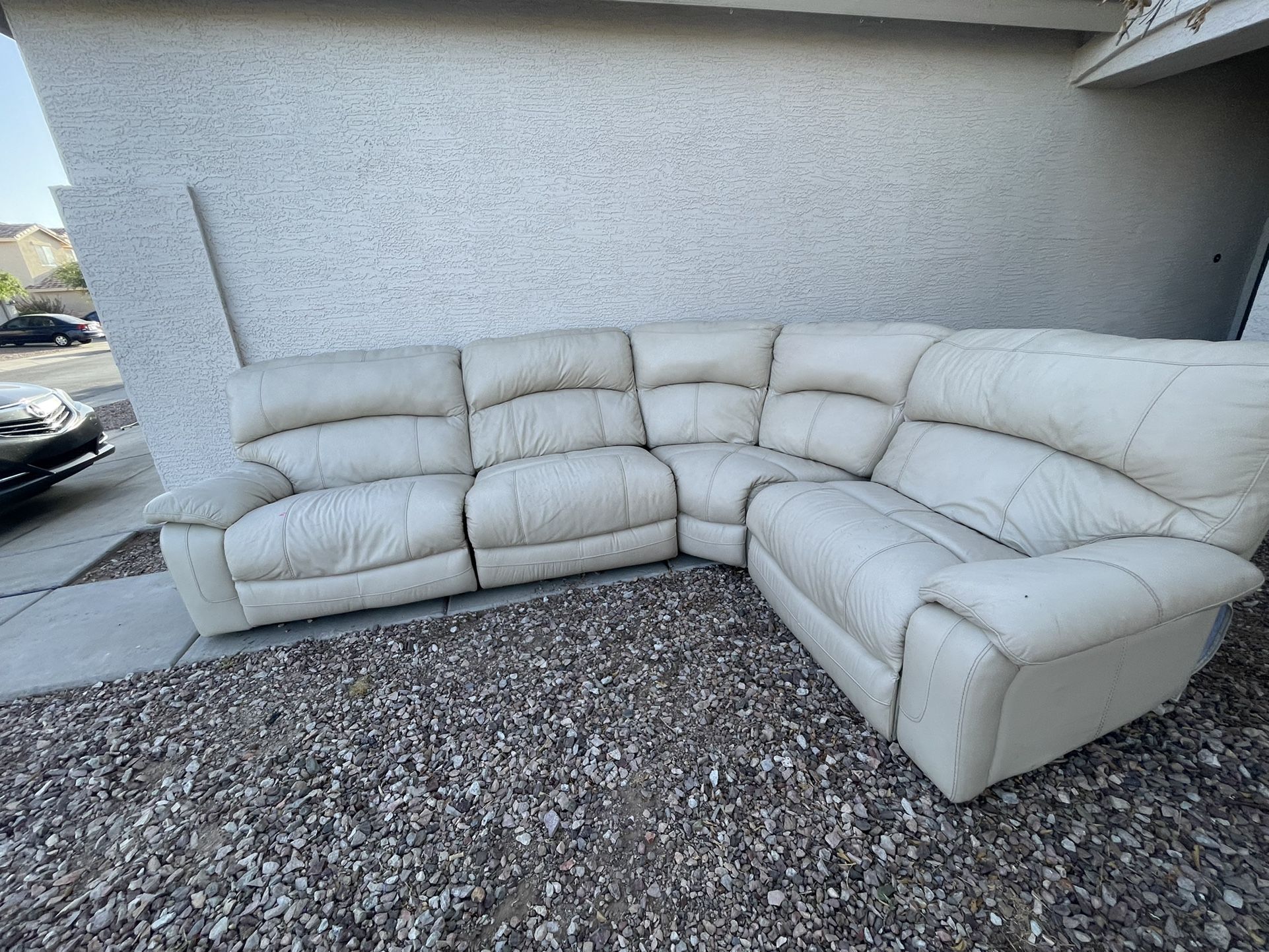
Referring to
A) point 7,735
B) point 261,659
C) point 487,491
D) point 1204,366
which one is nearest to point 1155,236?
point 1204,366

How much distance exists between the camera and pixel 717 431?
260 centimetres

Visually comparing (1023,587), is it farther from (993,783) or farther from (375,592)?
(375,592)

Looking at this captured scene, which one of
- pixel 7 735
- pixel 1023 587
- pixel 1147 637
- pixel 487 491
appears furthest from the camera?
pixel 487 491

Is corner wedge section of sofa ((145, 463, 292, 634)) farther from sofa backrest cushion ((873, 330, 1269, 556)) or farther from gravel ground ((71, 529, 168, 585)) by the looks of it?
sofa backrest cushion ((873, 330, 1269, 556))

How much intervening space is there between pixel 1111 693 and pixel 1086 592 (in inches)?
14.8

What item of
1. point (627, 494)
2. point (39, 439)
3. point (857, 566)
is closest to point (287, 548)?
point (627, 494)

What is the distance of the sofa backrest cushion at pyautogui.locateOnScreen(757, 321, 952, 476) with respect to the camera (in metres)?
2.08

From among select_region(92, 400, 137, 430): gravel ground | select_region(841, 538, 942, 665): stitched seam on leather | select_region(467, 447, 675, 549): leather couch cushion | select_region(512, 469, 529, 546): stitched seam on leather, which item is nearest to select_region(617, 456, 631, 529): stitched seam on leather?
select_region(467, 447, 675, 549): leather couch cushion

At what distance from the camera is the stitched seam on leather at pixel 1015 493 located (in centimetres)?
152

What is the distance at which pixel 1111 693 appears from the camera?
118cm

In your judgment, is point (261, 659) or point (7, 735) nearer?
point (7, 735)

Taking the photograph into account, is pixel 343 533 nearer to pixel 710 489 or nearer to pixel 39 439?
pixel 710 489

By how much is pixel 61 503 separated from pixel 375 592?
328 centimetres

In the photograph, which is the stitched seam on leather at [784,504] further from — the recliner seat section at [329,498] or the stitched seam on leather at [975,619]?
the recliner seat section at [329,498]
